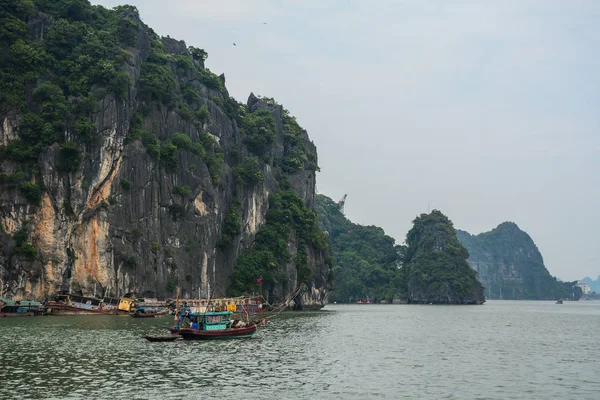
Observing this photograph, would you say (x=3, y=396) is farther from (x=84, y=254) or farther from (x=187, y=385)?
(x=84, y=254)

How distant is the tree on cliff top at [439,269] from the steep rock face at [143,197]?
181 ft

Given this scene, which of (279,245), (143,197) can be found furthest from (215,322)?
(279,245)

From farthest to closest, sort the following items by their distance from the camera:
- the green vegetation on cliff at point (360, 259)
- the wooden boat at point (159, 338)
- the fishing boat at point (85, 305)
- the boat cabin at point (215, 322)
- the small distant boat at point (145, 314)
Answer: the green vegetation on cliff at point (360, 259)
the small distant boat at point (145, 314)
the fishing boat at point (85, 305)
the boat cabin at point (215, 322)
the wooden boat at point (159, 338)

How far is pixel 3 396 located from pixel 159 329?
88.4ft

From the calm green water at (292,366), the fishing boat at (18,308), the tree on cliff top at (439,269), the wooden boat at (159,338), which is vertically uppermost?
the tree on cliff top at (439,269)

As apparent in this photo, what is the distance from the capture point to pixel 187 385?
23.9 m

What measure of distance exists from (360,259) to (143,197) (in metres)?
93.8

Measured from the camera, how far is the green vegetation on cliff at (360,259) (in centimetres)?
15562

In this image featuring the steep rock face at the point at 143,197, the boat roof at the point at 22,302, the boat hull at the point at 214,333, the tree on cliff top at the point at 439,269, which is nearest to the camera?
the boat hull at the point at 214,333

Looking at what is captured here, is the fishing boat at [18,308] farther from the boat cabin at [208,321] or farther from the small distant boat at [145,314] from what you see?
the boat cabin at [208,321]

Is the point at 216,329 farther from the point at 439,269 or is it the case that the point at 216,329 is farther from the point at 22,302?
the point at 439,269

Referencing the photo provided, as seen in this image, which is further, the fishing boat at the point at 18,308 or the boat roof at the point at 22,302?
the boat roof at the point at 22,302

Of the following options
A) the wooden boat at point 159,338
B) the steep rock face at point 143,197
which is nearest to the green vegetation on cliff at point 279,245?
the steep rock face at point 143,197

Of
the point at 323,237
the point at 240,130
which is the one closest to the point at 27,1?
the point at 240,130
